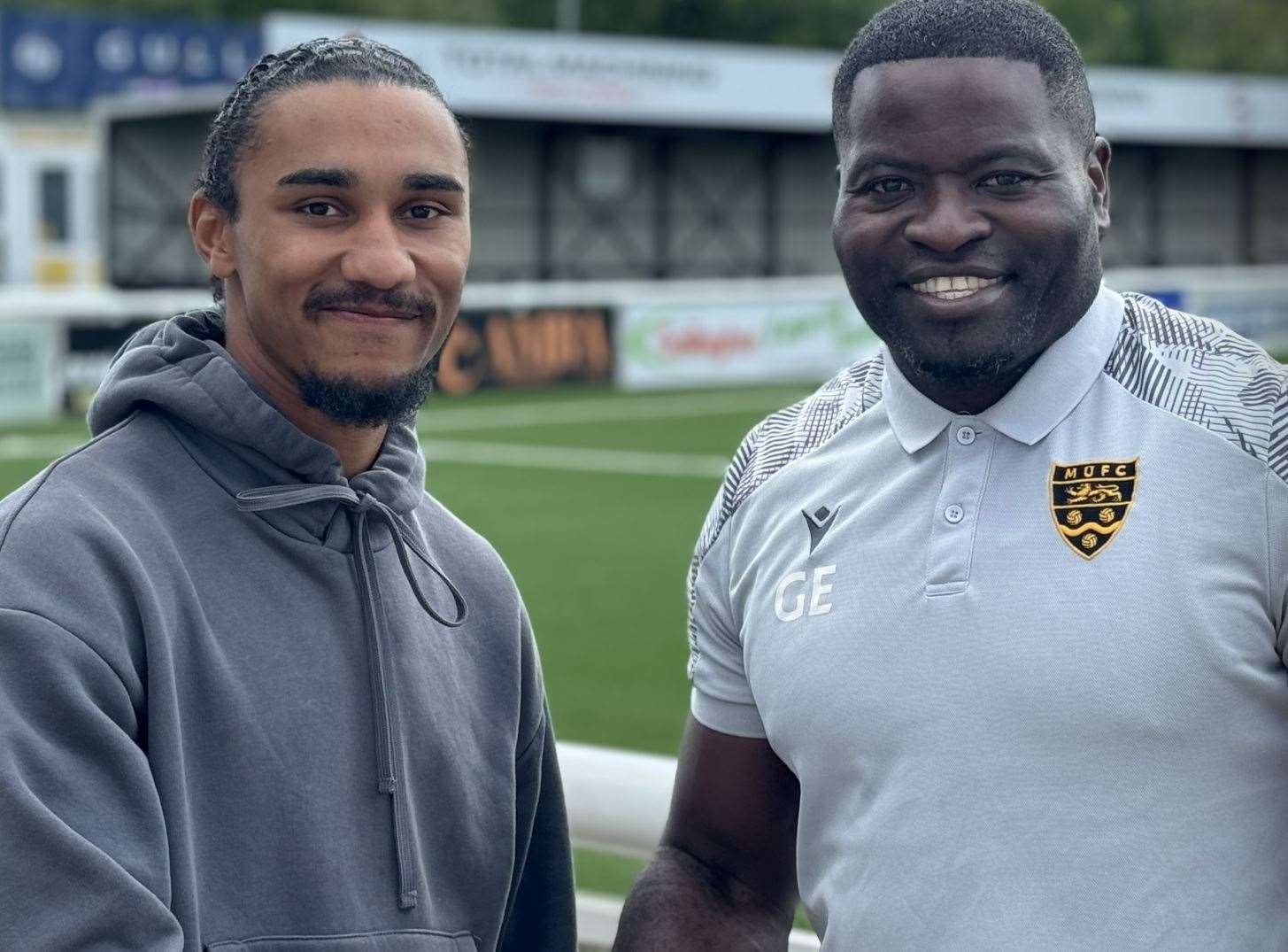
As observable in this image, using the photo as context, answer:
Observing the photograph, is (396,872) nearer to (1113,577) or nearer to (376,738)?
(376,738)

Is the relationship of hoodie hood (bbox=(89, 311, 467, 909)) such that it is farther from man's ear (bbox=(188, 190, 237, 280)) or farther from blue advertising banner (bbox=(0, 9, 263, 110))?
blue advertising banner (bbox=(0, 9, 263, 110))

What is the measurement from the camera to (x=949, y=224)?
2561 millimetres

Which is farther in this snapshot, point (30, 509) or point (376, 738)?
point (376, 738)

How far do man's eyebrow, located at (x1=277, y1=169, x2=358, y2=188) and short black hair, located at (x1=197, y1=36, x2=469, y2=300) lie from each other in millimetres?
90

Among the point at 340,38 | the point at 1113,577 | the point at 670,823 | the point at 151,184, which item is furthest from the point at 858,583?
the point at 151,184

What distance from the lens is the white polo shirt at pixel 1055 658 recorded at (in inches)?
93.1

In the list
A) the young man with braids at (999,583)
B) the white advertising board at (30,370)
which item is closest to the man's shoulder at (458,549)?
the young man with braids at (999,583)

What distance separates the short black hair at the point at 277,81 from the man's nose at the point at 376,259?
7.0 inches

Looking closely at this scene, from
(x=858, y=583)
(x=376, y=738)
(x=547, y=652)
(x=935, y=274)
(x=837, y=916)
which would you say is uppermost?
(x=935, y=274)

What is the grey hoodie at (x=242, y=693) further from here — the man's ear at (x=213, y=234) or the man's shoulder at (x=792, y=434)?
the man's shoulder at (x=792, y=434)

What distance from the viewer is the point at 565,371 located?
74.3 feet

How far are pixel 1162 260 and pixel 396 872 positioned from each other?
4048 cm

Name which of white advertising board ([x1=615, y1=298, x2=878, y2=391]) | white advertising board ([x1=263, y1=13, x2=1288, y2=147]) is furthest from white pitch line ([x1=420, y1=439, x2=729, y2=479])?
white advertising board ([x1=263, y1=13, x2=1288, y2=147])

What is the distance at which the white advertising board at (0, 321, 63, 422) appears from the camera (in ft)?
59.6
